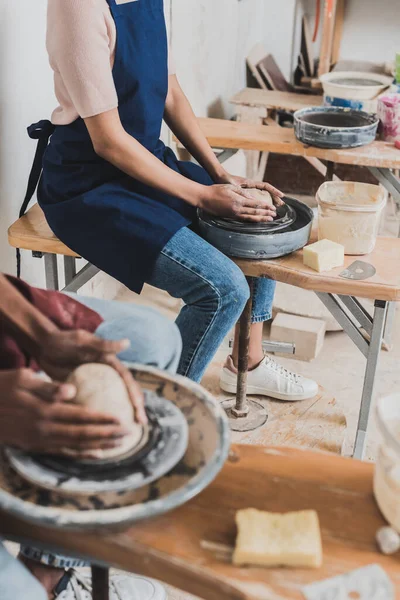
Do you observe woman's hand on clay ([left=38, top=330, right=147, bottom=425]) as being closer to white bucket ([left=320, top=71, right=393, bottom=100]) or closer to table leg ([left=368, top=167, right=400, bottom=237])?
table leg ([left=368, top=167, right=400, bottom=237])

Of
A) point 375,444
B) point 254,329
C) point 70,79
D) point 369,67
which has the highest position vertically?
point 70,79

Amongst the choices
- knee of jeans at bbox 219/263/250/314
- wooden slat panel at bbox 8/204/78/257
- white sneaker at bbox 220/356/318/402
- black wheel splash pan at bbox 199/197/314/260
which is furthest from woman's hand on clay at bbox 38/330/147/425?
white sneaker at bbox 220/356/318/402

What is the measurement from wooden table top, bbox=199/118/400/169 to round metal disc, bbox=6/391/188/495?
1840 mm

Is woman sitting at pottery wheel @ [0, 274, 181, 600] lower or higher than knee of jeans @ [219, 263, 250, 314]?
higher

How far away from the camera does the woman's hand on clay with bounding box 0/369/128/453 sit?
3.26 feet

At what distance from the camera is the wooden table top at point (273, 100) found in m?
4.14

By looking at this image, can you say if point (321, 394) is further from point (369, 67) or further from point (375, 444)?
point (369, 67)

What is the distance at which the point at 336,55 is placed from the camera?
5297 millimetres

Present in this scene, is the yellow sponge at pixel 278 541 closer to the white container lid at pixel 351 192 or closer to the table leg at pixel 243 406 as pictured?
the table leg at pixel 243 406

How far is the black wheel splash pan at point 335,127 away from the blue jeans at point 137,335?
1.50 meters

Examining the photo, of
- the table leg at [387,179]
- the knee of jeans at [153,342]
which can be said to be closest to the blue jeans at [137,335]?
the knee of jeans at [153,342]

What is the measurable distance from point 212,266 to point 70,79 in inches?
23.4

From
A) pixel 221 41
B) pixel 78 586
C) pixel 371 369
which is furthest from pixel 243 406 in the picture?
pixel 221 41

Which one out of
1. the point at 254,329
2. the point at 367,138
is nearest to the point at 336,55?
the point at 367,138
